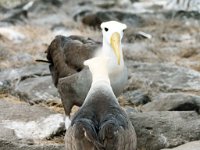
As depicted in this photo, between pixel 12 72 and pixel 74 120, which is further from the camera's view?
pixel 12 72

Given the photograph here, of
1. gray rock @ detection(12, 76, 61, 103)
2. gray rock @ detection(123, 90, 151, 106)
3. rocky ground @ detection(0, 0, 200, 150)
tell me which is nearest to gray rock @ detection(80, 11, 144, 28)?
rocky ground @ detection(0, 0, 200, 150)

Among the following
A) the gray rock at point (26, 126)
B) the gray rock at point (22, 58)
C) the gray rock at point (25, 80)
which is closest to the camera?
the gray rock at point (26, 126)

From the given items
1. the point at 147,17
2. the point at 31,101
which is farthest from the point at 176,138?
the point at 147,17

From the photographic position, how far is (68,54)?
5.73 metres

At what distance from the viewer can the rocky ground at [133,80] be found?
16.2 ft

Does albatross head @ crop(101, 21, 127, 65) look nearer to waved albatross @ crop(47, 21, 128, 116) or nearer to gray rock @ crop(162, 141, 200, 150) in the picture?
waved albatross @ crop(47, 21, 128, 116)

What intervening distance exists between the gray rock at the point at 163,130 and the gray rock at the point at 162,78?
1.73m

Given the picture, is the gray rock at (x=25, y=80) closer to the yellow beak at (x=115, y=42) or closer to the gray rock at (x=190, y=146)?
the yellow beak at (x=115, y=42)

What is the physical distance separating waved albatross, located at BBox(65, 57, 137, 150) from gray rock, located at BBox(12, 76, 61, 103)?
7.61 ft

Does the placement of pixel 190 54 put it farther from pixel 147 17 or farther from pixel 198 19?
pixel 147 17

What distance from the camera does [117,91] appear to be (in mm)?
5137

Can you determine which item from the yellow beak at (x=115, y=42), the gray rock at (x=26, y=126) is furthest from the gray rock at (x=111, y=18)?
the yellow beak at (x=115, y=42)

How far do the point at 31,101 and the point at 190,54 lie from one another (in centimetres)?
323

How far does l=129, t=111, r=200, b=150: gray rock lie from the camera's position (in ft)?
15.9
